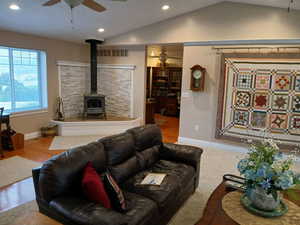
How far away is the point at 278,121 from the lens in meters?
4.61

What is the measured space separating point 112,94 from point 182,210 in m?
4.84

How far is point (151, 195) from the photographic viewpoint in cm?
225

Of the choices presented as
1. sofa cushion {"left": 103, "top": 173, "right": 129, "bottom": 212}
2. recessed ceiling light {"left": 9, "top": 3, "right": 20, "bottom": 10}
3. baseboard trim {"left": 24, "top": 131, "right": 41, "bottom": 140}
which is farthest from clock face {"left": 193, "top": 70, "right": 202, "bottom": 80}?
baseboard trim {"left": 24, "top": 131, "right": 41, "bottom": 140}

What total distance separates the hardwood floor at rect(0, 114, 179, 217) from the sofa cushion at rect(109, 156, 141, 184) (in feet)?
2.77

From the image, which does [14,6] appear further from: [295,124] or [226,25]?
[295,124]

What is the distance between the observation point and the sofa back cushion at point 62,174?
1858mm

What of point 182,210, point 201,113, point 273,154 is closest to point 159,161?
point 182,210

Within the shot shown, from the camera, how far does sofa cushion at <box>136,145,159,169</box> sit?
285 cm

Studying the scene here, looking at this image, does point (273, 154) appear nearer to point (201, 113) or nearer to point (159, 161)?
point (159, 161)

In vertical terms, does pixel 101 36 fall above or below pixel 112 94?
above

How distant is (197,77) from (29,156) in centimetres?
383

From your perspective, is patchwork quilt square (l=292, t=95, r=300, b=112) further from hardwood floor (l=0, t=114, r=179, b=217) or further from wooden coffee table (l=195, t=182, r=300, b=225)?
wooden coffee table (l=195, t=182, r=300, b=225)

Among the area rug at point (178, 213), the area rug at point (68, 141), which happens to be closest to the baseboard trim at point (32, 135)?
the area rug at point (68, 141)

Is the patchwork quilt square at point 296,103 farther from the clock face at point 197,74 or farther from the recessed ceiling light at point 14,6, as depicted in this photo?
the recessed ceiling light at point 14,6
